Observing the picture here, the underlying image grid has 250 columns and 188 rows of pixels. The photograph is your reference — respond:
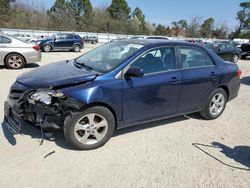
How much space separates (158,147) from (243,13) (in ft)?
279

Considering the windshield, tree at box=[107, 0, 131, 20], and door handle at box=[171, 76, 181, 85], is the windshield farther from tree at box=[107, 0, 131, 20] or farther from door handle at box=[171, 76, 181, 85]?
tree at box=[107, 0, 131, 20]

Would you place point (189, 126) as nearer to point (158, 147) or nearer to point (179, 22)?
point (158, 147)

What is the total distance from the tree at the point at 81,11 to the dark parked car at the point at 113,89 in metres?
62.1

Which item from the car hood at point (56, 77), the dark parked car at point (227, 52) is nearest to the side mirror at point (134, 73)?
the car hood at point (56, 77)

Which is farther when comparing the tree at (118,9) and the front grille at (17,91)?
the tree at (118,9)

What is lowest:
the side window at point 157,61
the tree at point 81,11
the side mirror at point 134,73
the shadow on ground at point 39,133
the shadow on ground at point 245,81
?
the shadow on ground at point 39,133

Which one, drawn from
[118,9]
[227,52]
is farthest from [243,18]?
[227,52]

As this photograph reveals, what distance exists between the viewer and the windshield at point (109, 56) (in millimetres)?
4212

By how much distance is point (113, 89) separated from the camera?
3.90 m

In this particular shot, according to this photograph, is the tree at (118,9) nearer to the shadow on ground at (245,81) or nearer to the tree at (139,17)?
the tree at (139,17)

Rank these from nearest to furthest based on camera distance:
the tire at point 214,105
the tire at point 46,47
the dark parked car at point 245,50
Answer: the tire at point 214,105 < the tire at point 46,47 < the dark parked car at point 245,50

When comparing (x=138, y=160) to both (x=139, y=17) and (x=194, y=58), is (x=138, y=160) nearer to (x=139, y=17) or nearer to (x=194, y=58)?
(x=194, y=58)

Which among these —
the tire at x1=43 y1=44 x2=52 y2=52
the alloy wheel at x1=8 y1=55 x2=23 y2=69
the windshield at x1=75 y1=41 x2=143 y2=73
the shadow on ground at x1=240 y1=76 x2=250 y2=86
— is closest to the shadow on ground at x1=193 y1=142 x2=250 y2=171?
the windshield at x1=75 y1=41 x2=143 y2=73

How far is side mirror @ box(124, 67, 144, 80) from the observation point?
3924 mm
